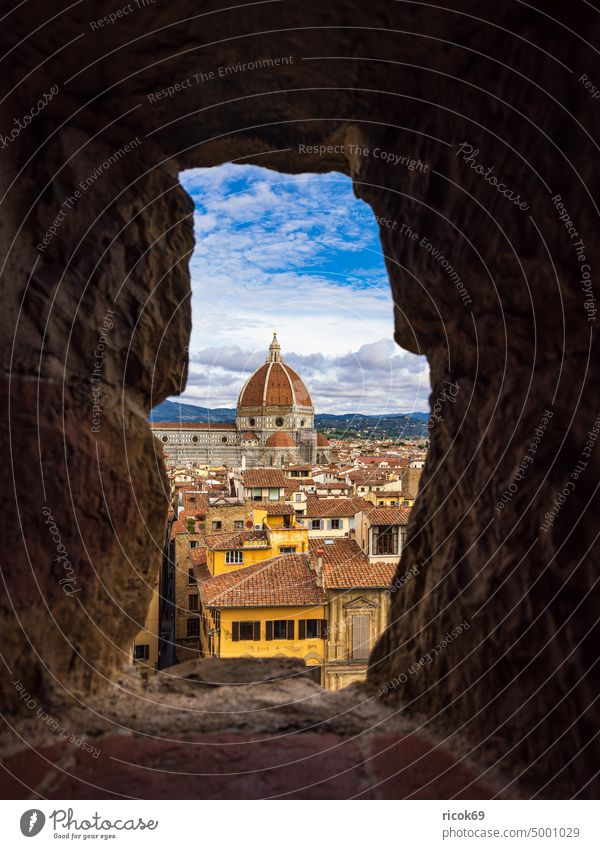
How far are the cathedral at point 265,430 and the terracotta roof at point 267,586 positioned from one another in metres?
46.0

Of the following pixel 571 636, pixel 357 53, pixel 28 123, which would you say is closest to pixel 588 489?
pixel 571 636

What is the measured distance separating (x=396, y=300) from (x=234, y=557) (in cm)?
1018

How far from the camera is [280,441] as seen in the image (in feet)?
197

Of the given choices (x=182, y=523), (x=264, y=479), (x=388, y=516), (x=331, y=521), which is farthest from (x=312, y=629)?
(x=264, y=479)

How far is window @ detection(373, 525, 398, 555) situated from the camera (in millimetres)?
10883

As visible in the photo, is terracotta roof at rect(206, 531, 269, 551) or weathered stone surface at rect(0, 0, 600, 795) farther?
terracotta roof at rect(206, 531, 269, 551)

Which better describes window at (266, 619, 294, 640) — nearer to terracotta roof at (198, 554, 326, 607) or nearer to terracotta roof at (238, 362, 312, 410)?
terracotta roof at (198, 554, 326, 607)

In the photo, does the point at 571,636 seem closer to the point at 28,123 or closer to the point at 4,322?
the point at 4,322

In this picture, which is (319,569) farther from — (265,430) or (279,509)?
(265,430)

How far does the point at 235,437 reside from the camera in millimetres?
63281

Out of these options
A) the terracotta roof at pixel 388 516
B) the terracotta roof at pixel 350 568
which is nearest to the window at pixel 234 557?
the terracotta roof at pixel 350 568

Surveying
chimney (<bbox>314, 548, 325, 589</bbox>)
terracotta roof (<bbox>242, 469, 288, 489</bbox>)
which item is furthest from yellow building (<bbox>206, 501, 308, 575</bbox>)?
terracotta roof (<bbox>242, 469, 288, 489</bbox>)

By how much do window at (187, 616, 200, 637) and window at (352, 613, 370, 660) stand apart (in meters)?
5.34

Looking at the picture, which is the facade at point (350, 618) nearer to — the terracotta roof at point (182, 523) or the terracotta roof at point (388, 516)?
the terracotta roof at point (388, 516)
